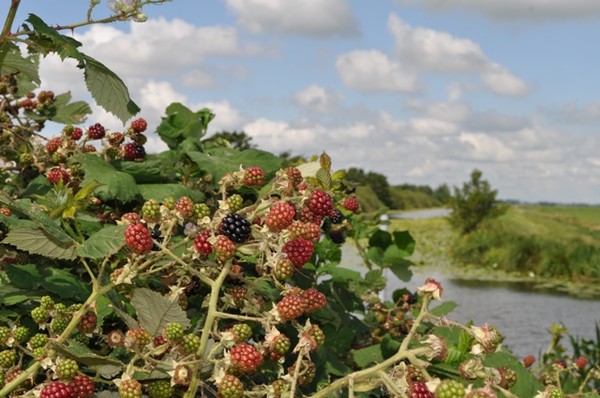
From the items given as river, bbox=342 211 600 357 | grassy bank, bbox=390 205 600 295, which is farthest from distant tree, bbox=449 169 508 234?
river, bbox=342 211 600 357

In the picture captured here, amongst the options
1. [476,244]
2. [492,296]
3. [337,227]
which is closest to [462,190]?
[476,244]

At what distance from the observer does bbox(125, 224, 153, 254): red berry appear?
4.39 feet

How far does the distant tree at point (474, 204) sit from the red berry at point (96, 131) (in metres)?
28.0

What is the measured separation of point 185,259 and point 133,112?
505 millimetres

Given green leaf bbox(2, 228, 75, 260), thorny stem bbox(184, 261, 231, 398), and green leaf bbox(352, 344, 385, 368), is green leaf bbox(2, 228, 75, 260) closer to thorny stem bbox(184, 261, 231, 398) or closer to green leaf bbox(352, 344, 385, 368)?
thorny stem bbox(184, 261, 231, 398)

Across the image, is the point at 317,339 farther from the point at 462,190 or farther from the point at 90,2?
the point at 462,190

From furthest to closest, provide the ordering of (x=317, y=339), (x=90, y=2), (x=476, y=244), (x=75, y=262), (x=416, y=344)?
(x=476, y=244)
(x=416, y=344)
(x=75, y=262)
(x=90, y=2)
(x=317, y=339)

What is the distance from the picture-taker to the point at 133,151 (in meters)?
2.17

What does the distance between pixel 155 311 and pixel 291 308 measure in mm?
283

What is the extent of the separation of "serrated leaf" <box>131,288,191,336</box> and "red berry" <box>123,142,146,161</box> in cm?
88

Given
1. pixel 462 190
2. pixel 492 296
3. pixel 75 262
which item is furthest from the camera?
pixel 462 190

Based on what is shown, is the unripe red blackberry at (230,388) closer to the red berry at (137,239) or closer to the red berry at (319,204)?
the red berry at (137,239)

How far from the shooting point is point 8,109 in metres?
2.66

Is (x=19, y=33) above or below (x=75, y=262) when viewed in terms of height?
above
